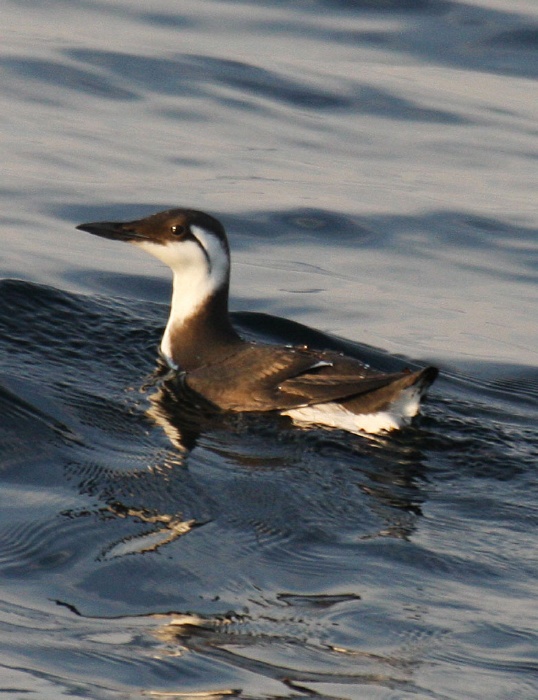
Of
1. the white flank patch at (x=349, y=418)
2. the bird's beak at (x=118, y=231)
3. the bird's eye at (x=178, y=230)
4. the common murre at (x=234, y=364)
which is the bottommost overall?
the white flank patch at (x=349, y=418)

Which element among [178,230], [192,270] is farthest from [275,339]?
[178,230]

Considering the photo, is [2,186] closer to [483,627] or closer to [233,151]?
[233,151]

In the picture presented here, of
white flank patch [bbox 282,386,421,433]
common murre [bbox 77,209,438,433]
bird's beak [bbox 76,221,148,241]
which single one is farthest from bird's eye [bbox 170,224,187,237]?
white flank patch [bbox 282,386,421,433]

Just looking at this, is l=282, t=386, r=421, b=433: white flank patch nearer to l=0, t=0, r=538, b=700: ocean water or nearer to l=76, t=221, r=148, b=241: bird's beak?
l=0, t=0, r=538, b=700: ocean water

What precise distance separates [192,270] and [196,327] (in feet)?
1.27

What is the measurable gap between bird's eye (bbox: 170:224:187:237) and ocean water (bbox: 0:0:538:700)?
801mm

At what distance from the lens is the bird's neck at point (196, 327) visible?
28.7 ft

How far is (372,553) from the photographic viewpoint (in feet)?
19.8

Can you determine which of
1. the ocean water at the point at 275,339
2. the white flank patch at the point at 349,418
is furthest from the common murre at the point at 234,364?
the ocean water at the point at 275,339

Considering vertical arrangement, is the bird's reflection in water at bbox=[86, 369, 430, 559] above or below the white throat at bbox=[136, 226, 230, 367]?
below

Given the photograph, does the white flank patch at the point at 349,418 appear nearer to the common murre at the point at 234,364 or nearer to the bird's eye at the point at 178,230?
the common murre at the point at 234,364

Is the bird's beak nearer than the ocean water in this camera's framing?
→ No

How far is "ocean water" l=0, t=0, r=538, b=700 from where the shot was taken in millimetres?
5164

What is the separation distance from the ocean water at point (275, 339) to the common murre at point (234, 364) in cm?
16
